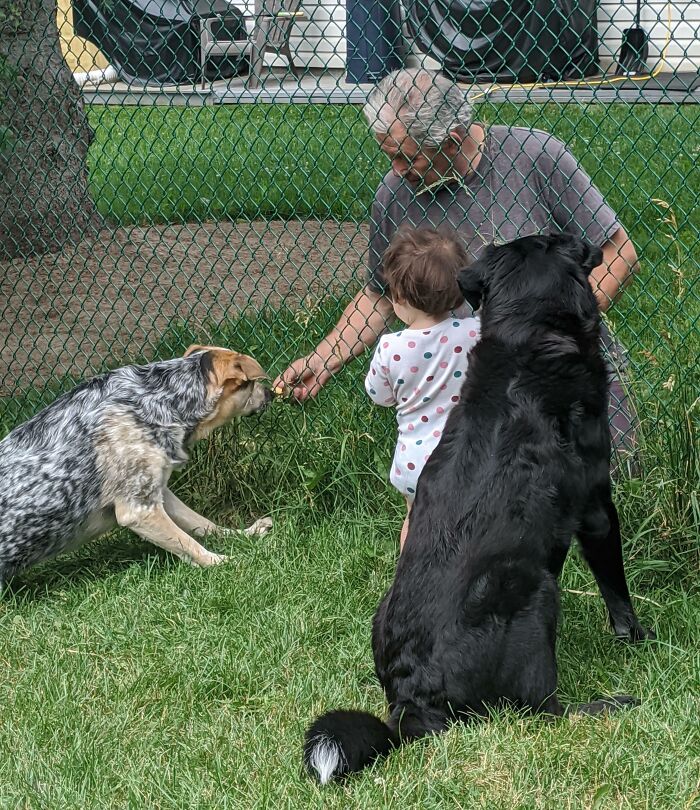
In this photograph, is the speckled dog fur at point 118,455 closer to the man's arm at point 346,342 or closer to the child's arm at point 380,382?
the man's arm at point 346,342

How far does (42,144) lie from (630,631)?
5386 millimetres

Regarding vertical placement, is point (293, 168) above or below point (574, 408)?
below

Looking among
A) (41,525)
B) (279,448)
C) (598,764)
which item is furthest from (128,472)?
(598,764)

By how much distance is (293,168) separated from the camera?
10422 mm

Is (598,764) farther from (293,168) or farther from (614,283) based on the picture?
(293,168)

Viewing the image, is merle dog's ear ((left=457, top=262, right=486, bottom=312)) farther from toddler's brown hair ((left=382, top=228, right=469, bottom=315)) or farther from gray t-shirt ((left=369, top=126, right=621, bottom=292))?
gray t-shirt ((left=369, top=126, right=621, bottom=292))

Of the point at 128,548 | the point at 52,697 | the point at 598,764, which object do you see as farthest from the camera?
the point at 128,548

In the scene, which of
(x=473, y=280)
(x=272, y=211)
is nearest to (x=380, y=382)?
(x=473, y=280)

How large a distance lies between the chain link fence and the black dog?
0.74m

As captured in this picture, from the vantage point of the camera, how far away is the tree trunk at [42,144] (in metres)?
7.36

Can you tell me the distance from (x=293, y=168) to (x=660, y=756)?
27.4ft

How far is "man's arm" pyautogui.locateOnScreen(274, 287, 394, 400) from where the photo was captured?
15.0 feet

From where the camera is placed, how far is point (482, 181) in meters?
4.26

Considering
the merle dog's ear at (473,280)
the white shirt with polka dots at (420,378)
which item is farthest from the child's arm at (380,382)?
the merle dog's ear at (473,280)
